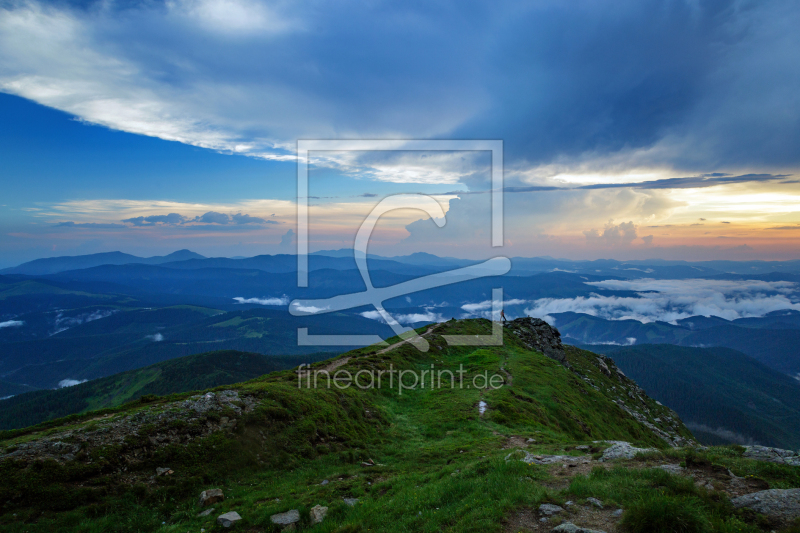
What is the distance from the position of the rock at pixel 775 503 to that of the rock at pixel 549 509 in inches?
171

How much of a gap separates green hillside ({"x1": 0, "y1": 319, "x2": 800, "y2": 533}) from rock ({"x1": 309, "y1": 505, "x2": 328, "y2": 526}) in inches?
10.4

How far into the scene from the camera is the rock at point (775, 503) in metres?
8.23

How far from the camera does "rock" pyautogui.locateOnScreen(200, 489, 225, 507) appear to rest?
600 inches

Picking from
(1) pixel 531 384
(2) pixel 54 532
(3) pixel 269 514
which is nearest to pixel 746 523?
(3) pixel 269 514

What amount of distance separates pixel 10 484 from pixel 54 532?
3.06 m

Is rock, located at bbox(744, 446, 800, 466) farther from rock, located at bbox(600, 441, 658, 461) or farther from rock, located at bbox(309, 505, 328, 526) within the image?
rock, located at bbox(309, 505, 328, 526)

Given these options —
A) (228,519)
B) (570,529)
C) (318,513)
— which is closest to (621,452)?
(570,529)

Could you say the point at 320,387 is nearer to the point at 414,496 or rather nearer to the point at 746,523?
the point at 414,496

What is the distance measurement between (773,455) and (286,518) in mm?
18572

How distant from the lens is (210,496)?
15461 millimetres

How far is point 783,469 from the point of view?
1079 cm

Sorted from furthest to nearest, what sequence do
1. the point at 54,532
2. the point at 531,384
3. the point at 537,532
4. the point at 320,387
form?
the point at 531,384 → the point at 320,387 → the point at 54,532 → the point at 537,532

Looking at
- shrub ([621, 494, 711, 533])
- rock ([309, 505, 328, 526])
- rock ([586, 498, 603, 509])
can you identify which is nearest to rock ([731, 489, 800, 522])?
shrub ([621, 494, 711, 533])

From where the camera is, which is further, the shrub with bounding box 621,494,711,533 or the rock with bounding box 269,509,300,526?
the rock with bounding box 269,509,300,526
